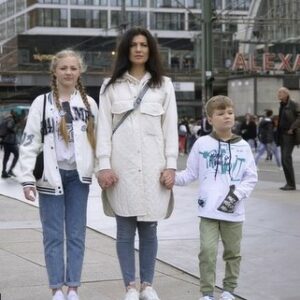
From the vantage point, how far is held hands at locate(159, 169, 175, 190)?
4.83 metres

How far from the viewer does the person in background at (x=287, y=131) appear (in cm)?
1223

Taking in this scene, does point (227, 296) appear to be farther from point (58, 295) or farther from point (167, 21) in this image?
point (167, 21)

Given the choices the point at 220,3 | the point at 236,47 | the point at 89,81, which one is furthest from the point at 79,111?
the point at 220,3

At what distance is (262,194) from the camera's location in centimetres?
1166

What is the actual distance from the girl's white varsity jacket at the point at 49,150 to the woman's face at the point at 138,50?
532mm

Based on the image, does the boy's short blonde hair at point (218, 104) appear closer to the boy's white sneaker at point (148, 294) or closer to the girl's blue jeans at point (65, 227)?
the girl's blue jeans at point (65, 227)

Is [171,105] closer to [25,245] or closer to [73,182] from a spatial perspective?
[73,182]

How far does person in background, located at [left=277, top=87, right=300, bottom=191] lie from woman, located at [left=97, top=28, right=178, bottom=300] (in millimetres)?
7472

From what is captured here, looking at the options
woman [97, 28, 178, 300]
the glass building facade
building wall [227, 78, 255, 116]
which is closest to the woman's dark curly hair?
woman [97, 28, 178, 300]

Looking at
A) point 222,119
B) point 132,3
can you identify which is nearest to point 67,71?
point 222,119

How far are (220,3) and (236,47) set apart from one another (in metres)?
24.9

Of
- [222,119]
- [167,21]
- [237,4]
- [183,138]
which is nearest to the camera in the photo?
[222,119]

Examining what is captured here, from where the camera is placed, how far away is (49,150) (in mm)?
4812

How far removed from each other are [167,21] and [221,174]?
87938 mm
